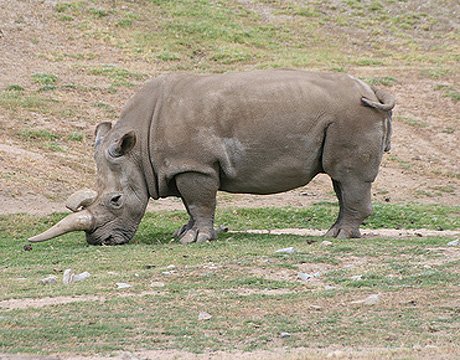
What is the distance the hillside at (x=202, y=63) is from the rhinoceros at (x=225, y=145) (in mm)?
3315

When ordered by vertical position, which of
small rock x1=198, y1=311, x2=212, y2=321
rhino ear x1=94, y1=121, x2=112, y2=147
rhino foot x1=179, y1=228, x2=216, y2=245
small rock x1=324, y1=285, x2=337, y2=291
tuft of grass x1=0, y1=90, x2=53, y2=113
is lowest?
tuft of grass x1=0, y1=90, x2=53, y2=113

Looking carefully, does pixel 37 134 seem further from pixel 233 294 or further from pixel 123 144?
pixel 233 294

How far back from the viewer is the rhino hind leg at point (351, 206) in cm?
1497

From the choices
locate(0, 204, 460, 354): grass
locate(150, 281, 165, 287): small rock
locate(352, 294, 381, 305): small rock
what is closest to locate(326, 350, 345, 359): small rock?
locate(0, 204, 460, 354): grass

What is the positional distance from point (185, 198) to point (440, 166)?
11.3 metres

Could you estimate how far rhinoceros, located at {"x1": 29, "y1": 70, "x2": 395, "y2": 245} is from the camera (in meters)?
14.6

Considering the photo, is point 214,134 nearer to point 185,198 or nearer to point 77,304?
point 185,198

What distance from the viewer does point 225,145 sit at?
14.6 m

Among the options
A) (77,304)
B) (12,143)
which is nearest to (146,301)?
(77,304)

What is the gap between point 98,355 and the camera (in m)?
8.28

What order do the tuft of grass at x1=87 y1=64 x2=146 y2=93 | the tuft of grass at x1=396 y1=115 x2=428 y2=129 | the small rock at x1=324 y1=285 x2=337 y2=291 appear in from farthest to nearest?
1. the tuft of grass at x1=87 y1=64 x2=146 y2=93
2. the tuft of grass at x1=396 y1=115 x2=428 y2=129
3. the small rock at x1=324 y1=285 x2=337 y2=291

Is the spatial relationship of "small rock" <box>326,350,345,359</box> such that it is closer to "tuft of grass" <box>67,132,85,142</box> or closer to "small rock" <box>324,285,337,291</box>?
"small rock" <box>324,285,337,291</box>

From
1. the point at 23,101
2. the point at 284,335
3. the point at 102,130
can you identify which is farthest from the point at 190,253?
the point at 23,101

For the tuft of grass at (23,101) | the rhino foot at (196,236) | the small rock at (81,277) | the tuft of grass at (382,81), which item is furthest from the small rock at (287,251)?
the tuft of grass at (382,81)
